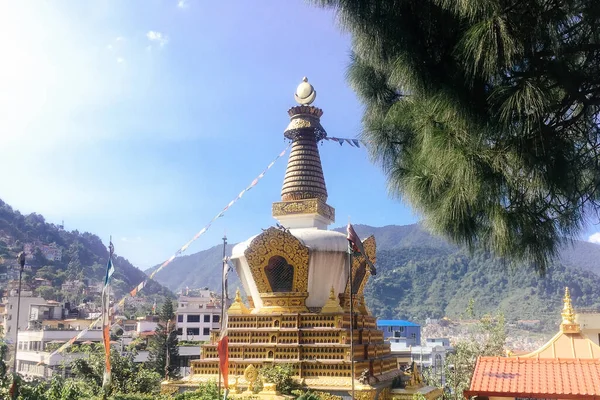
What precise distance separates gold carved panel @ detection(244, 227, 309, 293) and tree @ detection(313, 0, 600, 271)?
9.80 m

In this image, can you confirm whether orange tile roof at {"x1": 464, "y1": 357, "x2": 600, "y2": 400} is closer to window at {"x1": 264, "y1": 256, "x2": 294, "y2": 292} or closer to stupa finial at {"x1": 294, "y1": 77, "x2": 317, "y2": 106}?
window at {"x1": 264, "y1": 256, "x2": 294, "y2": 292}

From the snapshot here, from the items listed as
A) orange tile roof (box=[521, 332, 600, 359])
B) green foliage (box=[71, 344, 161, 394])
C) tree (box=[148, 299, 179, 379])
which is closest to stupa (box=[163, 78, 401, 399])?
green foliage (box=[71, 344, 161, 394])

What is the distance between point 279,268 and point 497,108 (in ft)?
37.2

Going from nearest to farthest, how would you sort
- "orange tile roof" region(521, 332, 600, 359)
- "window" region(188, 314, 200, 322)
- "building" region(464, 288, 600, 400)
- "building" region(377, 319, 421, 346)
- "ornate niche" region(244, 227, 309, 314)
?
"building" region(464, 288, 600, 400) → "orange tile roof" region(521, 332, 600, 359) → "ornate niche" region(244, 227, 309, 314) → "window" region(188, 314, 200, 322) → "building" region(377, 319, 421, 346)

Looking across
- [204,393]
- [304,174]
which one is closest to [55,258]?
[304,174]

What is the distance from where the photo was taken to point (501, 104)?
4.71m

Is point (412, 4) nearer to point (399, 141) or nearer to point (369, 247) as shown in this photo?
point (399, 141)

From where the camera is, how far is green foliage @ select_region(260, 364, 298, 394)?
12999 millimetres

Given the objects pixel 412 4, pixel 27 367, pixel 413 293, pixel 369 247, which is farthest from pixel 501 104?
pixel 413 293

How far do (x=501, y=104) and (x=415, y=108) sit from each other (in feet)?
3.45

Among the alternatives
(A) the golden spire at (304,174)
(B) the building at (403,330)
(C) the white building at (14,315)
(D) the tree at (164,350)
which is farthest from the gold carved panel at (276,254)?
(B) the building at (403,330)

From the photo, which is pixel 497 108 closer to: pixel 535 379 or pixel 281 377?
pixel 535 379

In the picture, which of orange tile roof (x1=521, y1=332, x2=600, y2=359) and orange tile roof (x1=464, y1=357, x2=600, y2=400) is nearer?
orange tile roof (x1=464, y1=357, x2=600, y2=400)

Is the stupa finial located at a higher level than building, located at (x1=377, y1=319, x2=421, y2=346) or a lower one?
higher
